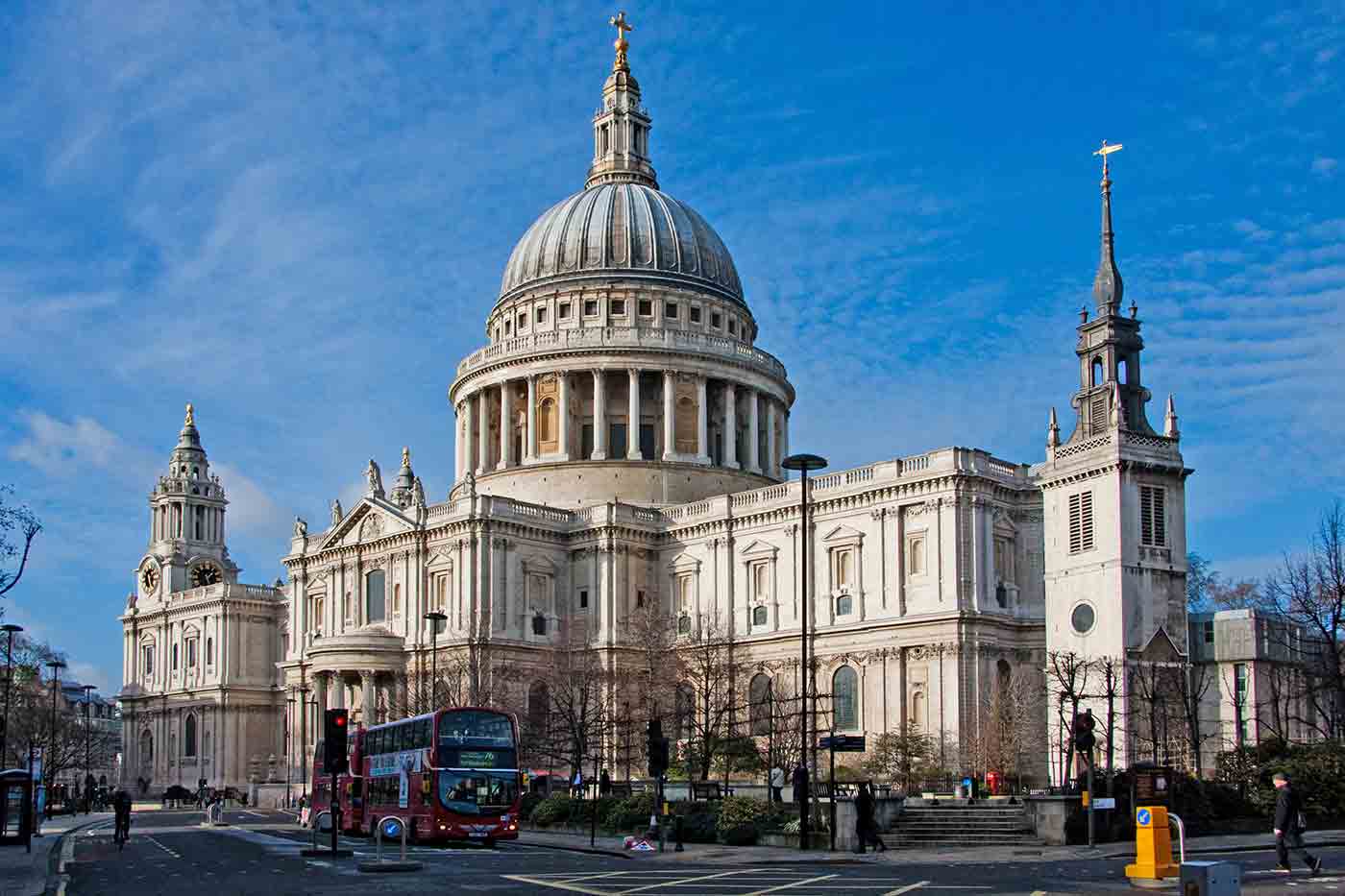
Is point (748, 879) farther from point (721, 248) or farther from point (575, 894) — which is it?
point (721, 248)

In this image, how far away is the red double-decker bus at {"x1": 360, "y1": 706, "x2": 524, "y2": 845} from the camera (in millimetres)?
50750

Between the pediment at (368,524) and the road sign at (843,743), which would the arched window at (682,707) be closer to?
the pediment at (368,524)

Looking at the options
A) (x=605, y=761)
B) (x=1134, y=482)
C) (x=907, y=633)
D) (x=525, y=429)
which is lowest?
(x=605, y=761)

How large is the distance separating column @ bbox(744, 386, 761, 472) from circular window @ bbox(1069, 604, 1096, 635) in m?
47.0

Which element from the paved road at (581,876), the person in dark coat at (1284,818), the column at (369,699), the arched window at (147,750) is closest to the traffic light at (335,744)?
the paved road at (581,876)

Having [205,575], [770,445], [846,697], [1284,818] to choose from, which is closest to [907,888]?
[1284,818]

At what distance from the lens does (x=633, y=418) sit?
103688 millimetres

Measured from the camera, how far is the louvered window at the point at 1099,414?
63709mm

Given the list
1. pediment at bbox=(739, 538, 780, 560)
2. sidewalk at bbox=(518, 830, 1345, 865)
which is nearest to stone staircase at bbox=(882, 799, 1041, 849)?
sidewalk at bbox=(518, 830, 1345, 865)

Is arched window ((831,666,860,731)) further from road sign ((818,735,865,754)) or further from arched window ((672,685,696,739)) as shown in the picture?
road sign ((818,735,865,754))

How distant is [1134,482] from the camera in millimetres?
61875

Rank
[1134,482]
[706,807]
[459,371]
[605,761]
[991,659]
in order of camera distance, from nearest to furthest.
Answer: [706,807], [1134,482], [991,659], [605,761], [459,371]

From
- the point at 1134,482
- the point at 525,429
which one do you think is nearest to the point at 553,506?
the point at 525,429

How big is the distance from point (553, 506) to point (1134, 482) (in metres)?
46.1
